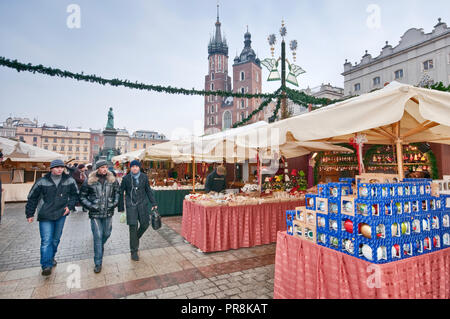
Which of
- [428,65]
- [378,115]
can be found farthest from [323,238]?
[428,65]

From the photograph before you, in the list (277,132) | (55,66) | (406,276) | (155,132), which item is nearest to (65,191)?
(277,132)

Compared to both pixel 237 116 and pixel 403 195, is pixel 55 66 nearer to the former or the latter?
pixel 403 195

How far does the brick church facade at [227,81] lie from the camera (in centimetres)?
6381

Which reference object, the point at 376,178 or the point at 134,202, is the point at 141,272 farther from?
the point at 376,178

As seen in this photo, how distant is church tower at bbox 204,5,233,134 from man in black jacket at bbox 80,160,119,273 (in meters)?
64.9

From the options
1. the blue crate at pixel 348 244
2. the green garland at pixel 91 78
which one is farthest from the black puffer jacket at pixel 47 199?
the green garland at pixel 91 78

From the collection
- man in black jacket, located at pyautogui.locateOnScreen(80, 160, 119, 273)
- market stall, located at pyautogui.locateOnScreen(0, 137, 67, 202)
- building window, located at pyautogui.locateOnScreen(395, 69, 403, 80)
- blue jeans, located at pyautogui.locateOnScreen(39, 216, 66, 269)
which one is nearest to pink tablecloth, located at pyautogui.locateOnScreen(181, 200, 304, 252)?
man in black jacket, located at pyautogui.locateOnScreen(80, 160, 119, 273)

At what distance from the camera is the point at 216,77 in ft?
234

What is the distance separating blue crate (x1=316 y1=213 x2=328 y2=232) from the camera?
2.58 m

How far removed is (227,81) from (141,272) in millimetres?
76766

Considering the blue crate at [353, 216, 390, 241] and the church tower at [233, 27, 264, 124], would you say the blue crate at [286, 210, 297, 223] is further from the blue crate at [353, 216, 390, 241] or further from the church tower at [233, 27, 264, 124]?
the church tower at [233, 27, 264, 124]

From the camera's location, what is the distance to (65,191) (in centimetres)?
405

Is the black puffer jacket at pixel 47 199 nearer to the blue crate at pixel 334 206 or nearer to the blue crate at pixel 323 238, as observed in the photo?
the blue crate at pixel 323 238
